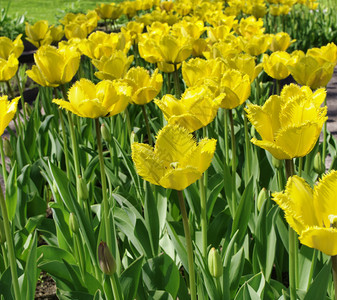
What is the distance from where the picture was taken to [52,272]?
1.55 metres

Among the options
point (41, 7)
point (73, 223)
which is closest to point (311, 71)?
point (73, 223)

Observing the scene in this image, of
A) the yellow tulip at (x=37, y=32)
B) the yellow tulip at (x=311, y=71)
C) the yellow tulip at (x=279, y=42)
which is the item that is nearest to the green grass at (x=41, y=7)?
the yellow tulip at (x=37, y=32)

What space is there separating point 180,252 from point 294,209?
0.76 m

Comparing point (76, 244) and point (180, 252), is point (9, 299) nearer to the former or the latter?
point (76, 244)

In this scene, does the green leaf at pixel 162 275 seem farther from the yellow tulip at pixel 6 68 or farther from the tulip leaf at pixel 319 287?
the yellow tulip at pixel 6 68

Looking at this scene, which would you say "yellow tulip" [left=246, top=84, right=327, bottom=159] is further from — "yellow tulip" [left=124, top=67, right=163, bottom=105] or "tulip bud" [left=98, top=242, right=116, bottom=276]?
"yellow tulip" [left=124, top=67, right=163, bottom=105]

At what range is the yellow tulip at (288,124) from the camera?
3.33 ft

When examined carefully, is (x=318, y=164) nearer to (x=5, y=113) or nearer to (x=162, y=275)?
(x=162, y=275)

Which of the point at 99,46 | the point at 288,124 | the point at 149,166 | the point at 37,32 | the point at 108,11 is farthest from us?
the point at 108,11

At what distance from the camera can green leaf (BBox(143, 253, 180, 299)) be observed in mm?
1479

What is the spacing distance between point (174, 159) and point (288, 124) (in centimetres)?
28

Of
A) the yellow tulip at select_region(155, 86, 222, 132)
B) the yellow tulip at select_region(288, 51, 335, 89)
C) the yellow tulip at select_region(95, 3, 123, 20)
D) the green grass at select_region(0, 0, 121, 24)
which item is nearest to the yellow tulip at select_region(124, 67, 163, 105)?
the yellow tulip at select_region(155, 86, 222, 132)

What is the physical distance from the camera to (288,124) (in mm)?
1101

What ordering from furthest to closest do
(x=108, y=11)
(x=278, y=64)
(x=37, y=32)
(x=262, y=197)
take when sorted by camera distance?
(x=108, y=11), (x=37, y=32), (x=278, y=64), (x=262, y=197)
